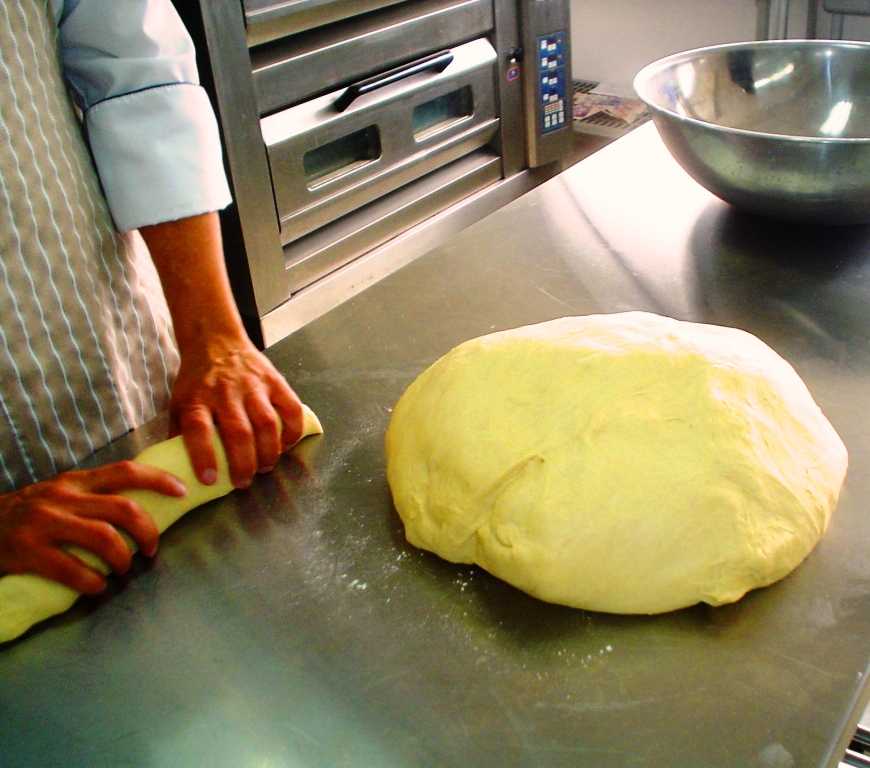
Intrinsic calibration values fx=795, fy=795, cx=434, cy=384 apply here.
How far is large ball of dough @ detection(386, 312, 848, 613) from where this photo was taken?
71cm

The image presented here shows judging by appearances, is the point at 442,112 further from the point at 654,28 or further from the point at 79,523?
the point at 79,523

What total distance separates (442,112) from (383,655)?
69.3 inches

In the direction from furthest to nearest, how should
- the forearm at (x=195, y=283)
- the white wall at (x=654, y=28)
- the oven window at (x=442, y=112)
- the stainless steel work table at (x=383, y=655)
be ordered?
the white wall at (x=654, y=28) → the oven window at (x=442, y=112) → the forearm at (x=195, y=283) → the stainless steel work table at (x=383, y=655)

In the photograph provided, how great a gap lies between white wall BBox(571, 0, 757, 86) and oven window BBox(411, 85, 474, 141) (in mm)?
938

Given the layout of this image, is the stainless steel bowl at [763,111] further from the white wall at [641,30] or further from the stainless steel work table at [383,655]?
the white wall at [641,30]

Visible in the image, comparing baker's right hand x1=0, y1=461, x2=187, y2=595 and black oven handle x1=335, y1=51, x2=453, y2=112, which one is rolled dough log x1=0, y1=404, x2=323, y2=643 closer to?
baker's right hand x1=0, y1=461, x2=187, y2=595

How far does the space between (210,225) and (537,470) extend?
615 millimetres

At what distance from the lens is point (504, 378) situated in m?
0.83

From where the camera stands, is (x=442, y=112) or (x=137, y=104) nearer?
(x=137, y=104)

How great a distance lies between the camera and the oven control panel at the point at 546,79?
7.36ft

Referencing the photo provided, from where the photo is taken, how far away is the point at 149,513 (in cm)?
82

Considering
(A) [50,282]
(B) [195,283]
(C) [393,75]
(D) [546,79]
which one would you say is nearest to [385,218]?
(C) [393,75]

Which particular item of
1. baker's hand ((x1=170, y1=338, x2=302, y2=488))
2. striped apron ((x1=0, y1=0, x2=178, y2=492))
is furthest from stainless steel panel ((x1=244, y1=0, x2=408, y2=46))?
baker's hand ((x1=170, y1=338, x2=302, y2=488))

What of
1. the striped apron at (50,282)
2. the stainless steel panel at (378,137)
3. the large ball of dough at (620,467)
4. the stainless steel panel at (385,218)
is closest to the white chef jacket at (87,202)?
the striped apron at (50,282)
